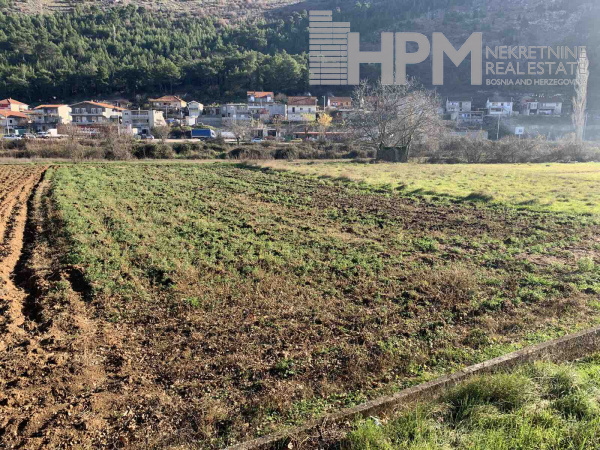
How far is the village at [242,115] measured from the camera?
67438 mm

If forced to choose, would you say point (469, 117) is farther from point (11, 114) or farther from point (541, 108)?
point (11, 114)

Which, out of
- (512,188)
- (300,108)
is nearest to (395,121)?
(512,188)

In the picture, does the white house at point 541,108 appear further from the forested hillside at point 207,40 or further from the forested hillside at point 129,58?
the forested hillside at point 129,58

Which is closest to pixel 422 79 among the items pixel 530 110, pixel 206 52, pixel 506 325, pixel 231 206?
pixel 530 110

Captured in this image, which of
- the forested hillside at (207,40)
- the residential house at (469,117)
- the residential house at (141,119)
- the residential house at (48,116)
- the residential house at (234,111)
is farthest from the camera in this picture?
the forested hillside at (207,40)

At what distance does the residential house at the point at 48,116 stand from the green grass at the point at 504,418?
8395 cm

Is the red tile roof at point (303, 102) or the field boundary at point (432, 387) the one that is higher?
the red tile roof at point (303, 102)

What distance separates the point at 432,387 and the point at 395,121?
121ft

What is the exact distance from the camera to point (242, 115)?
79625mm

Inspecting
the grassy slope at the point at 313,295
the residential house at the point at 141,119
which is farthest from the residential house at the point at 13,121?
the grassy slope at the point at 313,295

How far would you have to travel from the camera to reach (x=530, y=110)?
84438 millimetres

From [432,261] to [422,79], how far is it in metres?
105

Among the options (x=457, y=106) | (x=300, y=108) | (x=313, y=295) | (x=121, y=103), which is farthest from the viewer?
(x=121, y=103)

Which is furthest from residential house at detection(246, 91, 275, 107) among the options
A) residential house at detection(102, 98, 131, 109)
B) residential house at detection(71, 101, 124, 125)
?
residential house at detection(71, 101, 124, 125)
